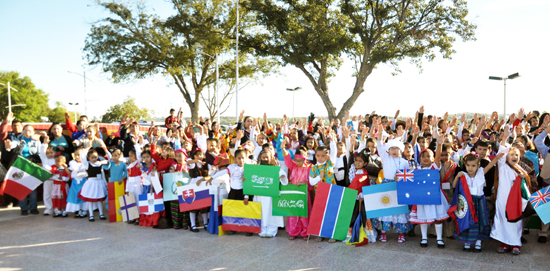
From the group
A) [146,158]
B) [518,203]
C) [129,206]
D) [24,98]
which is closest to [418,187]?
[518,203]

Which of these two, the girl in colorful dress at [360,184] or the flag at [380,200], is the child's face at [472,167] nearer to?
the flag at [380,200]

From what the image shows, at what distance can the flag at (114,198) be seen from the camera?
777 centimetres

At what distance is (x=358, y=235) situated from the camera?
6.01 metres

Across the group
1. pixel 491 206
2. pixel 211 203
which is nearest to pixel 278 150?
pixel 211 203

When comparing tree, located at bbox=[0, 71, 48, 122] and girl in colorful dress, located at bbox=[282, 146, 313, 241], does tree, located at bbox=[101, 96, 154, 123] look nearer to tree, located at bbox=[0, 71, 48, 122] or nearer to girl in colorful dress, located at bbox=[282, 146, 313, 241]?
tree, located at bbox=[0, 71, 48, 122]

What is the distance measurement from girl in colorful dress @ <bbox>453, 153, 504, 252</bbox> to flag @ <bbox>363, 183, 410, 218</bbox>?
0.86 m

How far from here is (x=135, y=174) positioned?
7773 millimetres

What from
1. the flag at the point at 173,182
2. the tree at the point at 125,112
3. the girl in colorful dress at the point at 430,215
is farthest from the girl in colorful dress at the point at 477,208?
the tree at the point at 125,112

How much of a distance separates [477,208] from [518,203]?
1.65ft

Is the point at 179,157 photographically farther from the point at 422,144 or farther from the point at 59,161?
the point at 422,144

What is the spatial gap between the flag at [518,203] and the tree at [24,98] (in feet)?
224

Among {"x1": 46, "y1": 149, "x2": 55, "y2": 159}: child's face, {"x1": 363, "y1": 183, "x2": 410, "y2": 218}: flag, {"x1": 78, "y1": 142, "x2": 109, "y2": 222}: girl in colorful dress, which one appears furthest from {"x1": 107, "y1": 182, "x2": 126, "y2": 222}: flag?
{"x1": 363, "y1": 183, "x2": 410, "y2": 218}: flag

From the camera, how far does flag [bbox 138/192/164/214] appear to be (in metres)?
7.32

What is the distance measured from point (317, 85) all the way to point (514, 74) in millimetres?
12691
